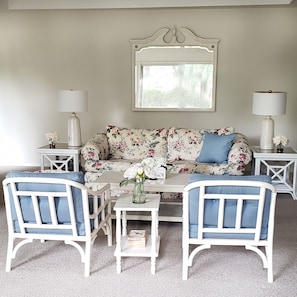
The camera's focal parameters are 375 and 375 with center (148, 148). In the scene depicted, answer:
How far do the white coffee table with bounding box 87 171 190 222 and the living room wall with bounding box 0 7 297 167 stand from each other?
8.49 feet

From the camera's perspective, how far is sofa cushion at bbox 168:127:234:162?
4816 mm

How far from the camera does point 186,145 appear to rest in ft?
15.9

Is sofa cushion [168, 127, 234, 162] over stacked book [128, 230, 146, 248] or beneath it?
over

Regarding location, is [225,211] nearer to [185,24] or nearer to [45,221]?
[45,221]

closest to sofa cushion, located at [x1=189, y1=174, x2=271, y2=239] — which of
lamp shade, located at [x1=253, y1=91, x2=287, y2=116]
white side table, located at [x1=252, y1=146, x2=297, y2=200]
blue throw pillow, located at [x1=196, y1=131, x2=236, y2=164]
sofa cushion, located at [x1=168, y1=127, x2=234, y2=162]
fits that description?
blue throw pillow, located at [x1=196, y1=131, x2=236, y2=164]

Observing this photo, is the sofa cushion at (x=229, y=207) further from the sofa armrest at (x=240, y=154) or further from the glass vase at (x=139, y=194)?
the sofa armrest at (x=240, y=154)

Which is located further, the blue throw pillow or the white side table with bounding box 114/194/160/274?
the blue throw pillow

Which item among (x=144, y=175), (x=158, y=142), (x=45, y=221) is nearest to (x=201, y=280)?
(x=144, y=175)

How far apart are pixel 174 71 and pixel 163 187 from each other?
313 cm

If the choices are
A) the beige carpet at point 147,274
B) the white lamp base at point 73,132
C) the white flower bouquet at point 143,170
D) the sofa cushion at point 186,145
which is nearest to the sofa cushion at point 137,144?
the sofa cushion at point 186,145

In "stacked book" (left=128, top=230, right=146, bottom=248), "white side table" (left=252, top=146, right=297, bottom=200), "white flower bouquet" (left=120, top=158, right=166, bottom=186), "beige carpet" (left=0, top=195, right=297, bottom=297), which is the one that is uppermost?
"white flower bouquet" (left=120, top=158, right=166, bottom=186)

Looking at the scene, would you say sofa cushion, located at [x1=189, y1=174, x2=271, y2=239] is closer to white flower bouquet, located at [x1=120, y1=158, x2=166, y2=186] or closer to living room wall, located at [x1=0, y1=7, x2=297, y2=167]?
white flower bouquet, located at [x1=120, y1=158, x2=166, y2=186]

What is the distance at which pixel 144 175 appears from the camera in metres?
2.83

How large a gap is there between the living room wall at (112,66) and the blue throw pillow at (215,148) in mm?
1483
